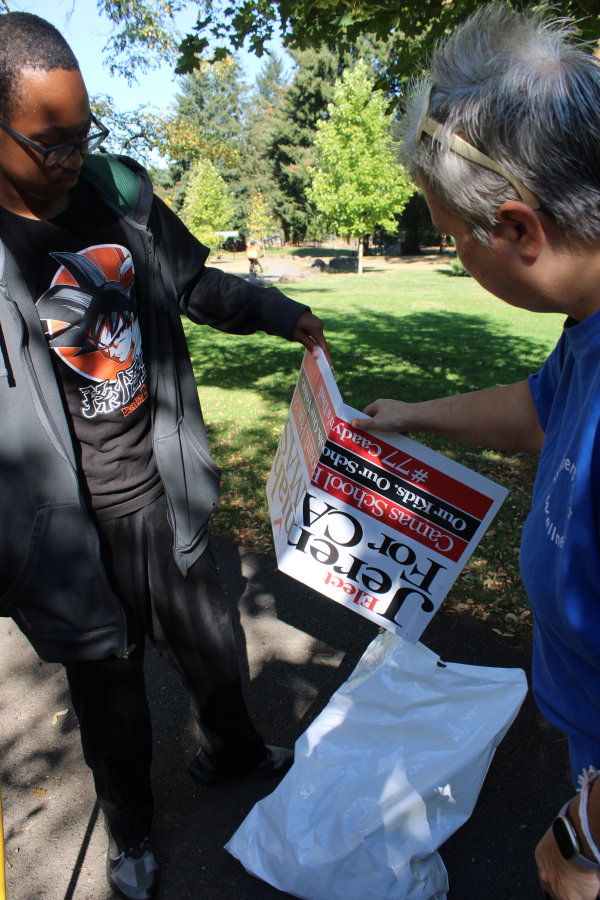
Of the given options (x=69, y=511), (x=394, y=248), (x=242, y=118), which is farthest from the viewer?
(x=242, y=118)

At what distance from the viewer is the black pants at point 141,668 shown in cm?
181

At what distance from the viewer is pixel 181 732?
257 centimetres

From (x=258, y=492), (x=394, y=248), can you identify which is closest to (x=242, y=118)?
(x=394, y=248)

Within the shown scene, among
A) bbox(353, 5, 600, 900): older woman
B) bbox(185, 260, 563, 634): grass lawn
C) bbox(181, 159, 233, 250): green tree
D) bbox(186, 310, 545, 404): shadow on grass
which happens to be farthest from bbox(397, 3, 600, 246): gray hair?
bbox(181, 159, 233, 250): green tree

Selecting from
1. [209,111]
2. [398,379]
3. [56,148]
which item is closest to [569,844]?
[56,148]

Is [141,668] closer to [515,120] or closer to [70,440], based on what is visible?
[70,440]

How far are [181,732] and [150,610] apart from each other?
92 centimetres

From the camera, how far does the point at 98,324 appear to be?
1.63 meters

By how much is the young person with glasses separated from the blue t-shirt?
3.65ft

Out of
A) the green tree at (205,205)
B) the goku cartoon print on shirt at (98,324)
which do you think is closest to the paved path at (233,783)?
the goku cartoon print on shirt at (98,324)

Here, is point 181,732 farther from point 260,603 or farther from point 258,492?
point 258,492

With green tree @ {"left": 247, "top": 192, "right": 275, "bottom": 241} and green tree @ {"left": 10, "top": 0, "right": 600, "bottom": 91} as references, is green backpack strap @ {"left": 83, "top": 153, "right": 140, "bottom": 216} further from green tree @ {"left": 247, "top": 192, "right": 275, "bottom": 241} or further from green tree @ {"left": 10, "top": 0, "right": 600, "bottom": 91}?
green tree @ {"left": 247, "top": 192, "right": 275, "bottom": 241}

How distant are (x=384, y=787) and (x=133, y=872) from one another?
92 cm

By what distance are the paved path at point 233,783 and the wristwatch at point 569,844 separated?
117 centimetres
